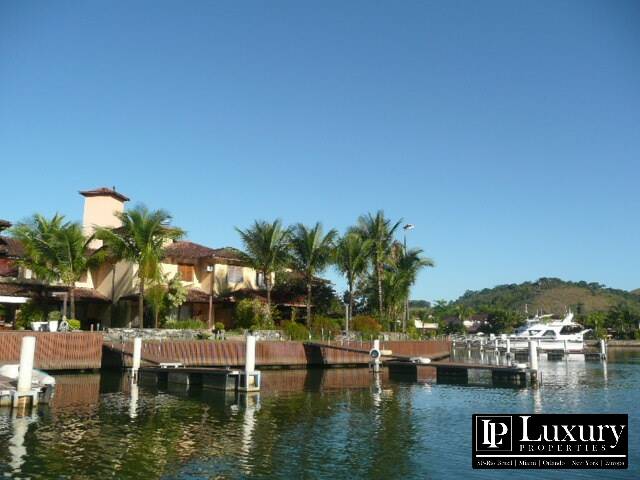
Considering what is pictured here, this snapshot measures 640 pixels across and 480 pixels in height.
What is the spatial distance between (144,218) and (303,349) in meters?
Result: 13.3

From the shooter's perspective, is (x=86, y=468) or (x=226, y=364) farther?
(x=226, y=364)

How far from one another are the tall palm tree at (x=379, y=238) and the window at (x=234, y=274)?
11590 mm

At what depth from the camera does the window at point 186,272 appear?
44.8 meters

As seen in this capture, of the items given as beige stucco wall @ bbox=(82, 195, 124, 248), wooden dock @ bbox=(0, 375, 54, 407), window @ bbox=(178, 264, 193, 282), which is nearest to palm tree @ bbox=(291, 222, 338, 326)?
window @ bbox=(178, 264, 193, 282)

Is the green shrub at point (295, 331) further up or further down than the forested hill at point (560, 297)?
further down

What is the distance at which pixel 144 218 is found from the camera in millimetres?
38094

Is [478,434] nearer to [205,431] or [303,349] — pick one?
[205,431]

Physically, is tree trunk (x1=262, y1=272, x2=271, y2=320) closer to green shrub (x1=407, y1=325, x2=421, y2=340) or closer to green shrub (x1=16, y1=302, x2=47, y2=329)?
green shrub (x1=407, y1=325, x2=421, y2=340)

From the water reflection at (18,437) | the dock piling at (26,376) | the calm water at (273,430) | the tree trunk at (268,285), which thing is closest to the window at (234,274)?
the tree trunk at (268,285)

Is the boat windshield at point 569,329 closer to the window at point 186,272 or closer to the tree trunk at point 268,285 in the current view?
the tree trunk at point 268,285

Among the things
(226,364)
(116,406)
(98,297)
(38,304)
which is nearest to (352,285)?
(226,364)

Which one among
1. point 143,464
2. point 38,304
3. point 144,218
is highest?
point 144,218

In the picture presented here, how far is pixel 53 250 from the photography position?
36.7 metres

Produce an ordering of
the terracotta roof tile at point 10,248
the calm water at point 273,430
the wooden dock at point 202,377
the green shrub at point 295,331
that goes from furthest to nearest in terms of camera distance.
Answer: the green shrub at point 295,331 → the terracotta roof tile at point 10,248 → the wooden dock at point 202,377 → the calm water at point 273,430
